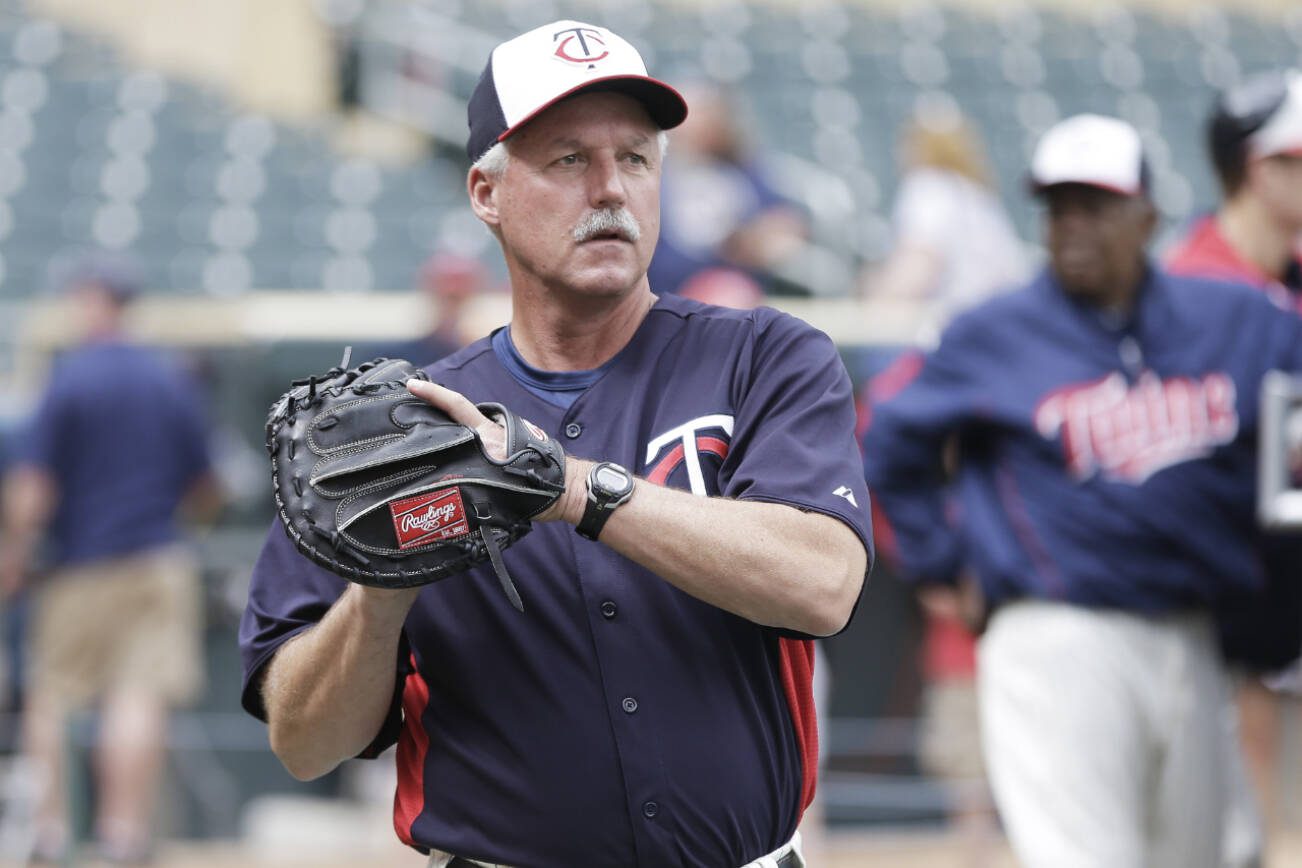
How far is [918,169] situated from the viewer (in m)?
6.93

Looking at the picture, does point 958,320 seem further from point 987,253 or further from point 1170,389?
point 987,253

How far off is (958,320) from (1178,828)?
1.12 m

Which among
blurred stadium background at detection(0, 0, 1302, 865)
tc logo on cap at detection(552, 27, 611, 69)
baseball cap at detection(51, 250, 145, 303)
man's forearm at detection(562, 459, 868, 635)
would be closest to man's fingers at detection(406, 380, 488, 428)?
man's forearm at detection(562, 459, 868, 635)

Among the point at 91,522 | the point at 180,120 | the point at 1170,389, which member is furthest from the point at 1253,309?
the point at 180,120

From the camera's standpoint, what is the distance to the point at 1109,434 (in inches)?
139

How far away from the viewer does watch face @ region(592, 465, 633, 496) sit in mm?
1927

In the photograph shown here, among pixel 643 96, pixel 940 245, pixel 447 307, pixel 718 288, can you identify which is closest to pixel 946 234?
pixel 940 245

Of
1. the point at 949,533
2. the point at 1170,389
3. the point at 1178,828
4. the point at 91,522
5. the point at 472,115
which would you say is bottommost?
the point at 91,522

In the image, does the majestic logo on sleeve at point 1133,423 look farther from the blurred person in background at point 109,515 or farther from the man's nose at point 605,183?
the blurred person in background at point 109,515

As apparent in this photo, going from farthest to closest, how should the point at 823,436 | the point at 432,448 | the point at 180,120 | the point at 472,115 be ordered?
the point at 180,120 → the point at 472,115 → the point at 823,436 → the point at 432,448

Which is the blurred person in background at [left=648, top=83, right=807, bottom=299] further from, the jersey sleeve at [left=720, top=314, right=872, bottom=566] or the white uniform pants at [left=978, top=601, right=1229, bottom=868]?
the jersey sleeve at [left=720, top=314, right=872, bottom=566]

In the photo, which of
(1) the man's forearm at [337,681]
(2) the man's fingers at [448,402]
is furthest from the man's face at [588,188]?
(1) the man's forearm at [337,681]

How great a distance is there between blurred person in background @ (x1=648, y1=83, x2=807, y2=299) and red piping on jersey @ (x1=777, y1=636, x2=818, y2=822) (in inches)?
141

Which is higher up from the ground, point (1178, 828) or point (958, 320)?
point (958, 320)
